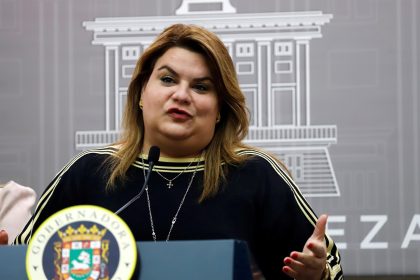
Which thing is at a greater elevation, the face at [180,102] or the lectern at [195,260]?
the face at [180,102]

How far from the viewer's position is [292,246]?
1.98m

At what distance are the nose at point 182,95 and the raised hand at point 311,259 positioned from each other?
0.45 m

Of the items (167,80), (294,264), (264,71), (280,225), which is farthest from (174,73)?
(264,71)

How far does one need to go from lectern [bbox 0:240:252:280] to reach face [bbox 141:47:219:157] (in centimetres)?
66

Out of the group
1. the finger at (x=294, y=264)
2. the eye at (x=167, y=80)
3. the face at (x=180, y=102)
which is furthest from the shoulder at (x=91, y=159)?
the finger at (x=294, y=264)

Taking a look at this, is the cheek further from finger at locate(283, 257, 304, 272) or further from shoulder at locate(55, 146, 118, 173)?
finger at locate(283, 257, 304, 272)

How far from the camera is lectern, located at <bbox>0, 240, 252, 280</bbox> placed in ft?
4.31

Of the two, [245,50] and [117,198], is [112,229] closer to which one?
[117,198]

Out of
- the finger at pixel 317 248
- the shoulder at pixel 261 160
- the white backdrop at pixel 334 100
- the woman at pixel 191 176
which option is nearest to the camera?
the finger at pixel 317 248

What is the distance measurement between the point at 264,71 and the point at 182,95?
0.96 metres

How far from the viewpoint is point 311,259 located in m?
1.67

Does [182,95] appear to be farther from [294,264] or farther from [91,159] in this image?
[294,264]

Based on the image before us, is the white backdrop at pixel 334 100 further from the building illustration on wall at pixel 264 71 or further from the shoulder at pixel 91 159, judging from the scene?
the shoulder at pixel 91 159

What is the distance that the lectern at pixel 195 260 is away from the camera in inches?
51.7
